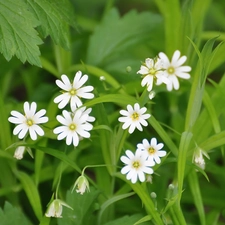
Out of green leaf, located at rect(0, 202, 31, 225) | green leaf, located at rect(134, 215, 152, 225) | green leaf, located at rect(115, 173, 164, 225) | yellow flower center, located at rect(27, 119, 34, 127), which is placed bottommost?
green leaf, located at rect(0, 202, 31, 225)

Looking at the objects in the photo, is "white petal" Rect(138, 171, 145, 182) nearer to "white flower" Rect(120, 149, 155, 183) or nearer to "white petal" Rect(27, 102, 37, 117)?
"white flower" Rect(120, 149, 155, 183)

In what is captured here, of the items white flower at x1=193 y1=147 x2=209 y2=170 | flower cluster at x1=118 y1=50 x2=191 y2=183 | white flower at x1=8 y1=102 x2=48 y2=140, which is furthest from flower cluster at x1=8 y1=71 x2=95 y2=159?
white flower at x1=193 y1=147 x2=209 y2=170

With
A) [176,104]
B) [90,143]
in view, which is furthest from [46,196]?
[176,104]

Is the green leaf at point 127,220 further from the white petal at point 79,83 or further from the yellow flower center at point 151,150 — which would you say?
the white petal at point 79,83

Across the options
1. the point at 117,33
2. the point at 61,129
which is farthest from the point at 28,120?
the point at 117,33

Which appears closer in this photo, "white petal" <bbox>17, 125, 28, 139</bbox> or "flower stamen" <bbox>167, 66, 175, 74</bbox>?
"white petal" <bbox>17, 125, 28, 139</bbox>
